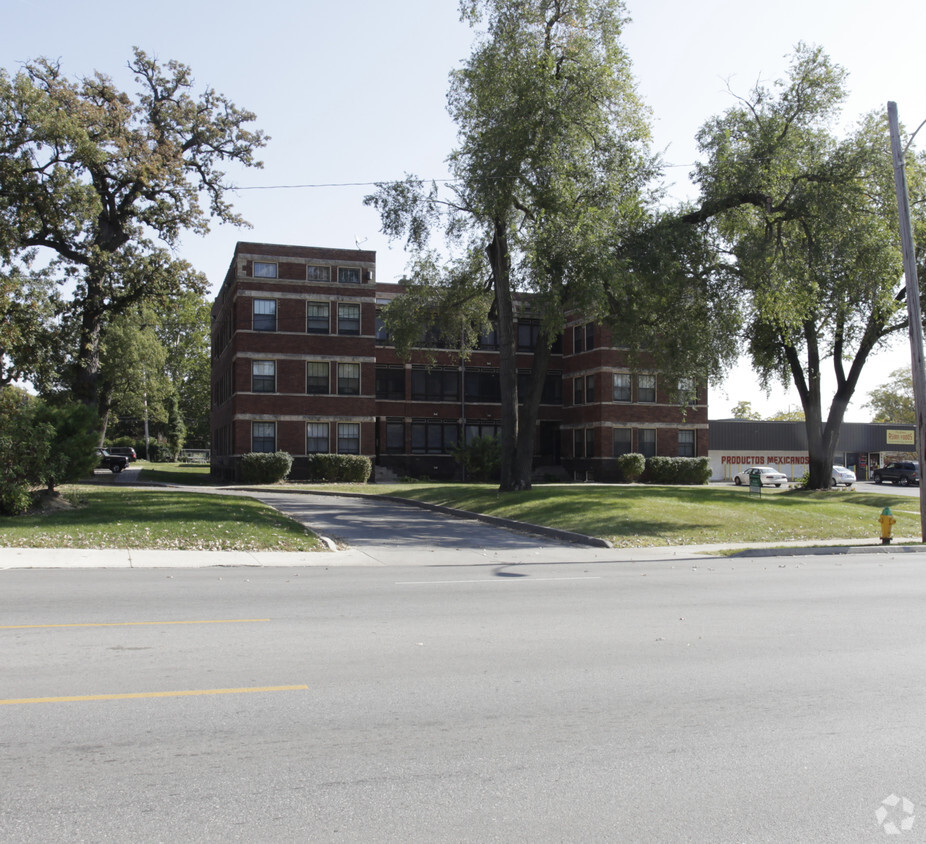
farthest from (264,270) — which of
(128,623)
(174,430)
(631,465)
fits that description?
(174,430)

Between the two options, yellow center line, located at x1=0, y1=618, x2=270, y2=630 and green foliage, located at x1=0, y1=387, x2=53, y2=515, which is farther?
green foliage, located at x1=0, y1=387, x2=53, y2=515

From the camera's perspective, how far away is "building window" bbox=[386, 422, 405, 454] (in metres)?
49.8

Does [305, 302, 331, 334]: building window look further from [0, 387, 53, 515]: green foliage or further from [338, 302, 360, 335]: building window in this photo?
[0, 387, 53, 515]: green foliage

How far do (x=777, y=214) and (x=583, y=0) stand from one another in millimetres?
9106

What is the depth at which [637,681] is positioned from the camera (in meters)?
6.65

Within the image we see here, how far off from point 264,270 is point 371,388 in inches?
334

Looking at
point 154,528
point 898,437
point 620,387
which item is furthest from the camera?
point 898,437

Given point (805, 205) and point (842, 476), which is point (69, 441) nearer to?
point (805, 205)

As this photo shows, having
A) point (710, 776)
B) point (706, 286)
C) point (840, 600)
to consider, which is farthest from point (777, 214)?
point (710, 776)

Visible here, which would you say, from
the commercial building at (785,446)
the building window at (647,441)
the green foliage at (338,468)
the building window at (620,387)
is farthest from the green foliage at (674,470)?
the green foliage at (338,468)

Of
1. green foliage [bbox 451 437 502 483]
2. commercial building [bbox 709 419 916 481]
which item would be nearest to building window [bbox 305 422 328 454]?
green foliage [bbox 451 437 502 483]

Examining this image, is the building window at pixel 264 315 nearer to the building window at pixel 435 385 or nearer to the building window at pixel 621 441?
the building window at pixel 435 385

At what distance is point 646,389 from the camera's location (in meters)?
49.3

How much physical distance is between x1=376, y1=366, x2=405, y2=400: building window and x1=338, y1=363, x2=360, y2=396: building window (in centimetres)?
408
